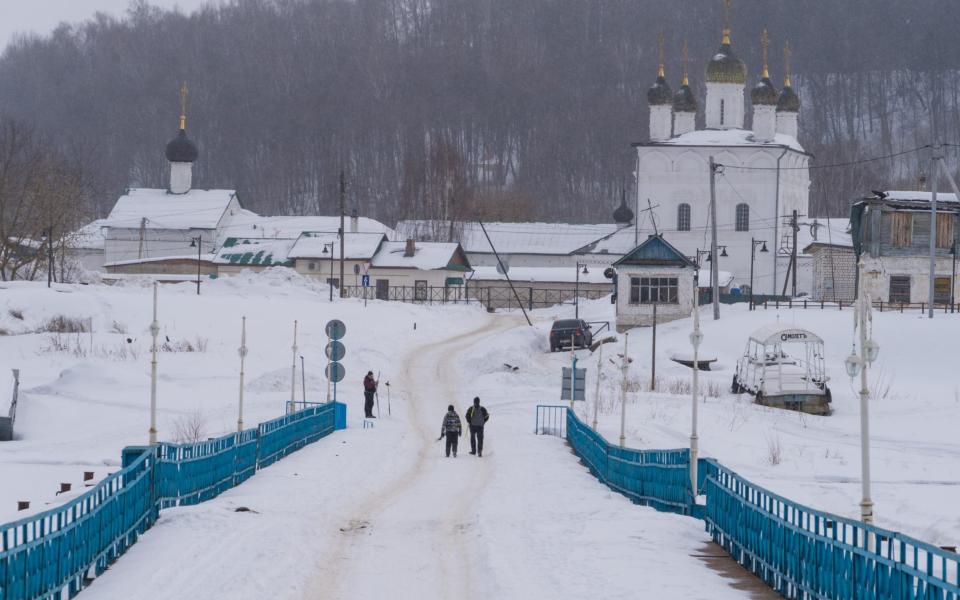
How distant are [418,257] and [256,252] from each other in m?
11.0

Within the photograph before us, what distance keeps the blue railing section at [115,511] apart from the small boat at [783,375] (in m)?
19.3

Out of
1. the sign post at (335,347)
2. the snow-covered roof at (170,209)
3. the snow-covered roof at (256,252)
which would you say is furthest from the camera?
the snow-covered roof at (170,209)

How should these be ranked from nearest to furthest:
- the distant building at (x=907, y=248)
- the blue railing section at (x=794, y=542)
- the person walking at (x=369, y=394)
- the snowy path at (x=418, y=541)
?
the blue railing section at (x=794, y=542)
the snowy path at (x=418, y=541)
the person walking at (x=369, y=394)
the distant building at (x=907, y=248)

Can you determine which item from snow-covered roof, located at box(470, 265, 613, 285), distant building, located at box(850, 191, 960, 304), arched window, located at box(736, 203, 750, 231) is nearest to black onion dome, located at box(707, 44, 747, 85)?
arched window, located at box(736, 203, 750, 231)

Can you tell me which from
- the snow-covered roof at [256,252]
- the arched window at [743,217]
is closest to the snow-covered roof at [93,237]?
Answer: the snow-covered roof at [256,252]

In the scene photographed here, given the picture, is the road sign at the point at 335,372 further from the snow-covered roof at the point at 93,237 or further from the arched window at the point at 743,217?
the snow-covered roof at the point at 93,237

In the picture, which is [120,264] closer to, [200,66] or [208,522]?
[208,522]

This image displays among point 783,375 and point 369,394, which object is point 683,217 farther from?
point 369,394

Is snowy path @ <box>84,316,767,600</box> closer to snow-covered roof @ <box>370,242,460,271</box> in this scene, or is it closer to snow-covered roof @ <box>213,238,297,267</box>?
snow-covered roof @ <box>370,242,460,271</box>

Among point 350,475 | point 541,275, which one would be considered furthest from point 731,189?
point 350,475

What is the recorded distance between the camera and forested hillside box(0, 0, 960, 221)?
472 ft

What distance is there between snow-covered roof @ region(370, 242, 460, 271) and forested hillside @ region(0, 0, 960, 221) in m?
41.5

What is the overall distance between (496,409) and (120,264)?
55286 millimetres

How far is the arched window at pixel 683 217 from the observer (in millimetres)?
79438
